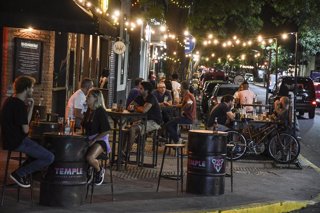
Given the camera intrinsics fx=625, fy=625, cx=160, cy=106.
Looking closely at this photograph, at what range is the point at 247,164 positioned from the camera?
14516mm

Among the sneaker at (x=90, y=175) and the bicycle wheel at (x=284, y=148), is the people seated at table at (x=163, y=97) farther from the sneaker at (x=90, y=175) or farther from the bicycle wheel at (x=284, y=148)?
the sneaker at (x=90, y=175)

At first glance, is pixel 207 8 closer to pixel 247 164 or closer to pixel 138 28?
pixel 138 28

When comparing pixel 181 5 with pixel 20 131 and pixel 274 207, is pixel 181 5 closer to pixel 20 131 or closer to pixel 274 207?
pixel 274 207

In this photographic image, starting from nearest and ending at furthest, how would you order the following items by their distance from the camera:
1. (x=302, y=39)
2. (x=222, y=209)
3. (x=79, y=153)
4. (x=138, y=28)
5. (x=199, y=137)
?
(x=79, y=153) < (x=222, y=209) < (x=199, y=137) < (x=138, y=28) < (x=302, y=39)

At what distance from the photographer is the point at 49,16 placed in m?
12.3

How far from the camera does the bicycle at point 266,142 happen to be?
48.0ft

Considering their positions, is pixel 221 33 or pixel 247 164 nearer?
pixel 247 164

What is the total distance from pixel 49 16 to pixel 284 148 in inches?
246

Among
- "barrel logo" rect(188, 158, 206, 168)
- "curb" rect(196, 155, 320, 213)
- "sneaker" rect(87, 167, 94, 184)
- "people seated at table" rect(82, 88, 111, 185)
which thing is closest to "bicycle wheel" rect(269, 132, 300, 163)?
"curb" rect(196, 155, 320, 213)

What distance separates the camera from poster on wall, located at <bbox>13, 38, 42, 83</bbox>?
13840 mm

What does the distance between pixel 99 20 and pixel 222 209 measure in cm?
524

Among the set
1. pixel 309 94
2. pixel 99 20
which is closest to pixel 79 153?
pixel 99 20

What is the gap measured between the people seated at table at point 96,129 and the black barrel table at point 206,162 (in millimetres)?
1494

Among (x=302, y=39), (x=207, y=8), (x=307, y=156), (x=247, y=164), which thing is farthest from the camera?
(x=302, y=39)
